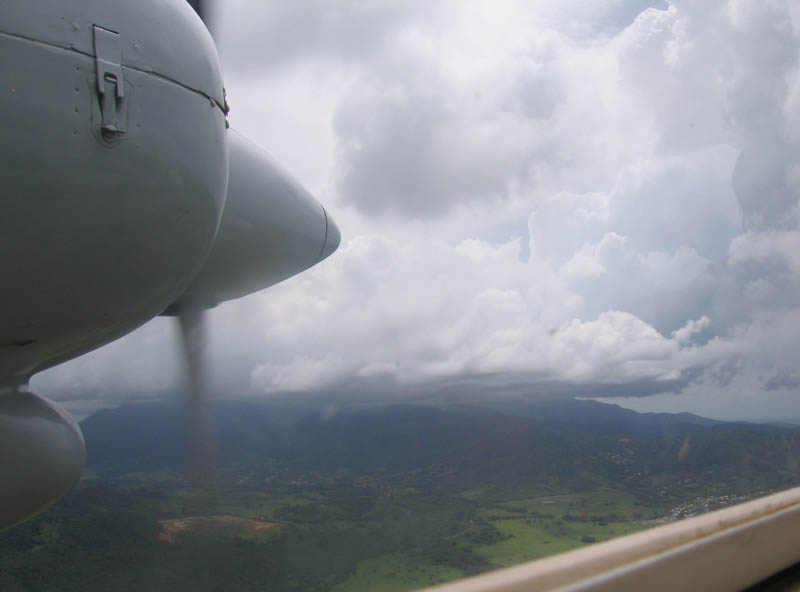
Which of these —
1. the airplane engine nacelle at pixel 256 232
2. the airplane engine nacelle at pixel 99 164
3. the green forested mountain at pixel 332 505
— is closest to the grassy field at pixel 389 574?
the green forested mountain at pixel 332 505

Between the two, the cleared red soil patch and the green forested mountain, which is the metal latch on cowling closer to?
the green forested mountain

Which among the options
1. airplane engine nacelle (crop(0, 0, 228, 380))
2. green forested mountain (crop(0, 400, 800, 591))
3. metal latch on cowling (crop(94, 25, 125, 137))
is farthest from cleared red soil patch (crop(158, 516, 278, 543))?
metal latch on cowling (crop(94, 25, 125, 137))

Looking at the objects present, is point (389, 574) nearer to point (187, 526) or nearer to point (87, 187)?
point (187, 526)

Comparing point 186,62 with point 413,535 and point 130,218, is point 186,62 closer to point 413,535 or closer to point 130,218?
point 130,218

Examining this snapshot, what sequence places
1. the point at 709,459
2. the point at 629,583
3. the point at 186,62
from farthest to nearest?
the point at 709,459, the point at 186,62, the point at 629,583

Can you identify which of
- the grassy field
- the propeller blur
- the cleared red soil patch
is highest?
the propeller blur

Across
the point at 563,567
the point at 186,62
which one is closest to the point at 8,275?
the point at 186,62

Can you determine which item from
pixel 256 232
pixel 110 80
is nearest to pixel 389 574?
pixel 256 232
